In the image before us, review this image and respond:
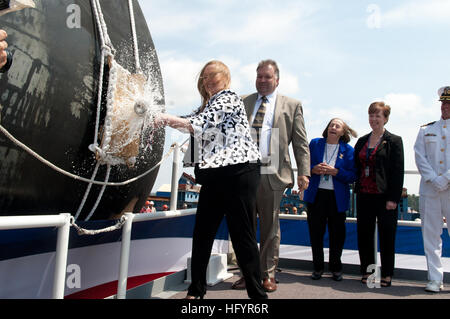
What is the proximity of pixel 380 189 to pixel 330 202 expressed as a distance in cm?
41

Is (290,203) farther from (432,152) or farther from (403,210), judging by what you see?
(432,152)

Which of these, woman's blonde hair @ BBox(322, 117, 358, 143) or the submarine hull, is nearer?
the submarine hull

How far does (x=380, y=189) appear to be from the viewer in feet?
10.7

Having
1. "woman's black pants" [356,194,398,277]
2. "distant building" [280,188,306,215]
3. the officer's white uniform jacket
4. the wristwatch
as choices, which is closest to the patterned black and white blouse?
the wristwatch

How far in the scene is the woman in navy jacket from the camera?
3.41m

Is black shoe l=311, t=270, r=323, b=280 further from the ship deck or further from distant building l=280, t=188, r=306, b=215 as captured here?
distant building l=280, t=188, r=306, b=215

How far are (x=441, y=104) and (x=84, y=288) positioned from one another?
3051 mm

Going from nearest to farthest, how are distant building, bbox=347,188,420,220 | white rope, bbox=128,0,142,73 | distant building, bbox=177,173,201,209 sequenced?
1. white rope, bbox=128,0,142,73
2. distant building, bbox=347,188,420,220
3. distant building, bbox=177,173,201,209

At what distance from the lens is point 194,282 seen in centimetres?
224

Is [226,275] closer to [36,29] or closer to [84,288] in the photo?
[84,288]

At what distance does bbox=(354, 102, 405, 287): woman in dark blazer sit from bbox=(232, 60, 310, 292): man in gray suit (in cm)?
64
